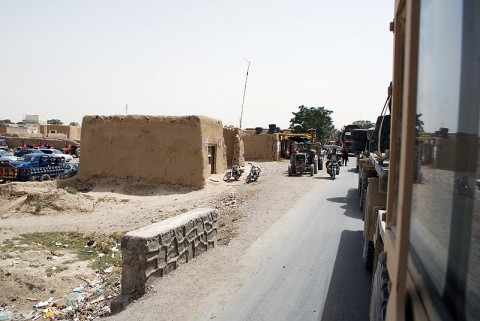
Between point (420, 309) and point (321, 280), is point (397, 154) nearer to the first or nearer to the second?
point (420, 309)

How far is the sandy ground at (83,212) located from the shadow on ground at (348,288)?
8.52 ft

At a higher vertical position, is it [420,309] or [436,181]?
[436,181]

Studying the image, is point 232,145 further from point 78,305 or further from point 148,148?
point 78,305

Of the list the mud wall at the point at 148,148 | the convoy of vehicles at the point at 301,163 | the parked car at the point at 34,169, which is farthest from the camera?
the convoy of vehicles at the point at 301,163

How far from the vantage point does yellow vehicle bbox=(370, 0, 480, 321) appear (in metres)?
1.25

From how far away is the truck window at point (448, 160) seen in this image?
1.24m

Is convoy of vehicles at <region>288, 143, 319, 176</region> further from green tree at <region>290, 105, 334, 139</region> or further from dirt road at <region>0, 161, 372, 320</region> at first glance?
green tree at <region>290, 105, 334, 139</region>

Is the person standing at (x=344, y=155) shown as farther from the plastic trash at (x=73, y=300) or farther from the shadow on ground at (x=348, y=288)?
the plastic trash at (x=73, y=300)

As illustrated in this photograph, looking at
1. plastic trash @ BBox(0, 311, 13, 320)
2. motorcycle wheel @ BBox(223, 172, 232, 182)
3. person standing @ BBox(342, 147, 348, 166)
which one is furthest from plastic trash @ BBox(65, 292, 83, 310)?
person standing @ BBox(342, 147, 348, 166)

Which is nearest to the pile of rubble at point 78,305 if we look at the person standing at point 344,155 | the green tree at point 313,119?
the person standing at point 344,155

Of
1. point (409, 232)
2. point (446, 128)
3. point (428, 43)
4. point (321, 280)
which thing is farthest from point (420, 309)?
→ point (321, 280)

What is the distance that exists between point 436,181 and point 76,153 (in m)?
36.9

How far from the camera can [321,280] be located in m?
6.17

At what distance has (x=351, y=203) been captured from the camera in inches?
496
